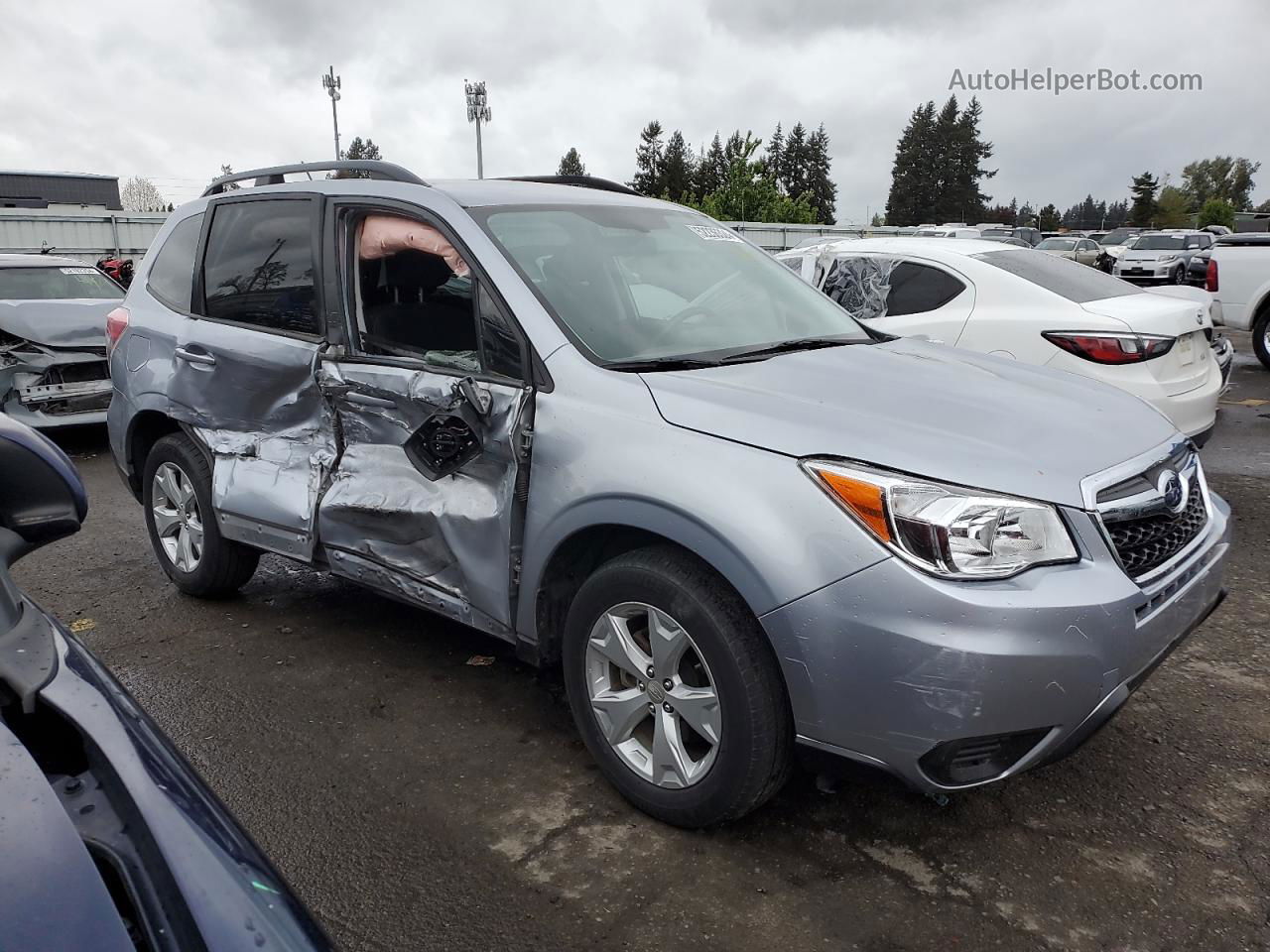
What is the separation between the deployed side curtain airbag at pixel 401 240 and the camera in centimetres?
339

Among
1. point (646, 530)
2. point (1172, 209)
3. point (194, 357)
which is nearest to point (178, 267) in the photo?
point (194, 357)

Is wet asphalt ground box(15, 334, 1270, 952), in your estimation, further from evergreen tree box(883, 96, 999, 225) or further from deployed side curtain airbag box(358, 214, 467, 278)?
evergreen tree box(883, 96, 999, 225)

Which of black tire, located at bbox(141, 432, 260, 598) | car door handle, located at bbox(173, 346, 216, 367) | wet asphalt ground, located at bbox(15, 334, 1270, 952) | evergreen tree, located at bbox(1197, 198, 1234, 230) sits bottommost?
wet asphalt ground, located at bbox(15, 334, 1270, 952)

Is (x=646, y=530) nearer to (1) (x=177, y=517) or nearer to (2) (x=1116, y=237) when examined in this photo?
(1) (x=177, y=517)

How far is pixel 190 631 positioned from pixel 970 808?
3302mm

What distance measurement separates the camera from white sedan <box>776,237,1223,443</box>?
546cm

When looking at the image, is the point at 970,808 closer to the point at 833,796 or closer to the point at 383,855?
the point at 833,796

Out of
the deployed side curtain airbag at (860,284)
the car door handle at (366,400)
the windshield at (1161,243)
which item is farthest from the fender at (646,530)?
Answer: the windshield at (1161,243)

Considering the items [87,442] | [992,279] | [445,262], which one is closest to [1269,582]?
[992,279]

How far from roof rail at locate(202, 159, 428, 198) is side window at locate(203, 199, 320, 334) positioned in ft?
0.55

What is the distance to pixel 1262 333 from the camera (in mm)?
11500

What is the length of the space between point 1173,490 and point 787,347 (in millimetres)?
1239

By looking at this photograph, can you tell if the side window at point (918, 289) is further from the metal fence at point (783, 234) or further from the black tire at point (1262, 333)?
the metal fence at point (783, 234)

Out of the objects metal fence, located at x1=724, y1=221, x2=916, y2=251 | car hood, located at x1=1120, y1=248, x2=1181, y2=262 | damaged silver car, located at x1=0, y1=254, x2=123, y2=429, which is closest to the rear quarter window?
damaged silver car, located at x1=0, y1=254, x2=123, y2=429
